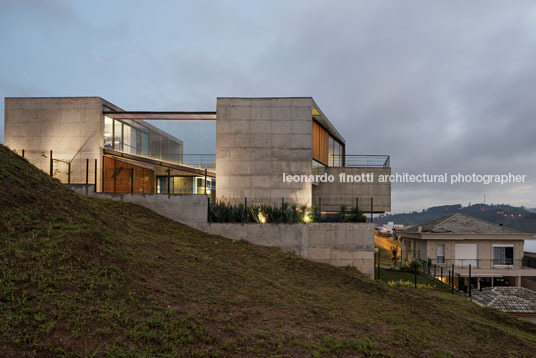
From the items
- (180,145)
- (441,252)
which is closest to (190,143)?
(180,145)

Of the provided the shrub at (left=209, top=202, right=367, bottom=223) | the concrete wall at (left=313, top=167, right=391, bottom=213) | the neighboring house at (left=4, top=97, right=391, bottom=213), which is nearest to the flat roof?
the neighboring house at (left=4, top=97, right=391, bottom=213)

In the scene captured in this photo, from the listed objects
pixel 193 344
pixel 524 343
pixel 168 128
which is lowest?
pixel 524 343

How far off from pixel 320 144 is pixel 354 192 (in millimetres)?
3741

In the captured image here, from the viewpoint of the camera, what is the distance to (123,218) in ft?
38.2

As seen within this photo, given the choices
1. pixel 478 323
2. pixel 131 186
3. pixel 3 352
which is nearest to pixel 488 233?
pixel 478 323

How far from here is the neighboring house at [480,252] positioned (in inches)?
1000

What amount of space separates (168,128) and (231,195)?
516 centimetres

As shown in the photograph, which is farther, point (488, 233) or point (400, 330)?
point (488, 233)

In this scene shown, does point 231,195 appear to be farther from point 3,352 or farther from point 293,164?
point 3,352

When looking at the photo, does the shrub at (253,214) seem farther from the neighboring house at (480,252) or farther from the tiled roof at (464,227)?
the tiled roof at (464,227)

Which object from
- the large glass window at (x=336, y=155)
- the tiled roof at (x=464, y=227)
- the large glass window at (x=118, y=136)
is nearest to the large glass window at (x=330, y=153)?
the large glass window at (x=336, y=155)

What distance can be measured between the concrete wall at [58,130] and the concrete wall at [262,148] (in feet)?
22.1

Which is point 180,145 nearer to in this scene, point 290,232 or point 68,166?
point 68,166

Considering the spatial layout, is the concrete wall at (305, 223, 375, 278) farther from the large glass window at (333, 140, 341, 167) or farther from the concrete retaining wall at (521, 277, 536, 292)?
the concrete retaining wall at (521, 277, 536, 292)
